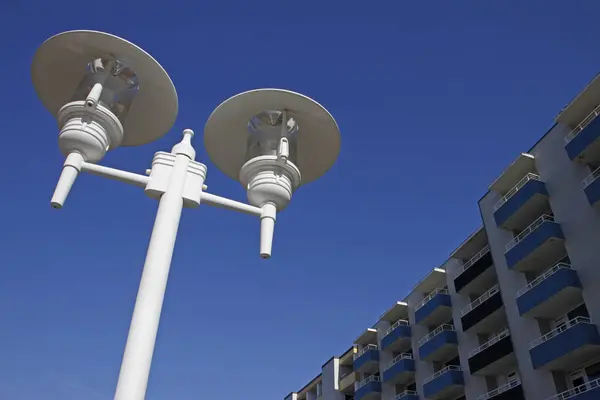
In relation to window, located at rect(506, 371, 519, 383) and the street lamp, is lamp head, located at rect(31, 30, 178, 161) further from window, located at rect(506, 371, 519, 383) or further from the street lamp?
window, located at rect(506, 371, 519, 383)

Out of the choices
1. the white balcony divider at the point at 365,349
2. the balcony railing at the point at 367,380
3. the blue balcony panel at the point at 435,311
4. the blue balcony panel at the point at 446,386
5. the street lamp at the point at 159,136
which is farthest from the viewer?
the white balcony divider at the point at 365,349

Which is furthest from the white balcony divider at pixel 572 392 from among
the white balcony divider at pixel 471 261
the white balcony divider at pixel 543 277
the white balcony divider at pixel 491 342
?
the white balcony divider at pixel 471 261

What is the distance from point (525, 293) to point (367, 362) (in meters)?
16.6

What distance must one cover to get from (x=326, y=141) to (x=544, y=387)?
19.3 m

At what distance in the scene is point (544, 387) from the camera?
20188mm

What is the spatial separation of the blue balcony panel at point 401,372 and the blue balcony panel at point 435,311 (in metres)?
2.55

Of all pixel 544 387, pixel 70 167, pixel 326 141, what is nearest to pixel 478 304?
pixel 544 387

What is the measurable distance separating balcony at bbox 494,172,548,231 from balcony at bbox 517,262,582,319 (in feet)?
9.85

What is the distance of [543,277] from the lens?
22.4m

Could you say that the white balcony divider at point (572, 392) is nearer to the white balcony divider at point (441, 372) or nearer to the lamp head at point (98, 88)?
the white balcony divider at point (441, 372)

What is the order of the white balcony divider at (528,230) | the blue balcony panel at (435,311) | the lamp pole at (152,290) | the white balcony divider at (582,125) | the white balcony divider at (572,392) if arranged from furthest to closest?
the blue balcony panel at (435,311), the white balcony divider at (528,230), the white balcony divider at (582,125), the white balcony divider at (572,392), the lamp pole at (152,290)

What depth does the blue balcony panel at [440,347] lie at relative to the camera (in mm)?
27844

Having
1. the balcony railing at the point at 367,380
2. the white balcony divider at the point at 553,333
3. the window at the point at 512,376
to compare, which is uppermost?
the balcony railing at the point at 367,380

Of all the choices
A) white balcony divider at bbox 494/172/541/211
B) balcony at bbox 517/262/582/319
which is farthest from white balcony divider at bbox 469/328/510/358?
white balcony divider at bbox 494/172/541/211
